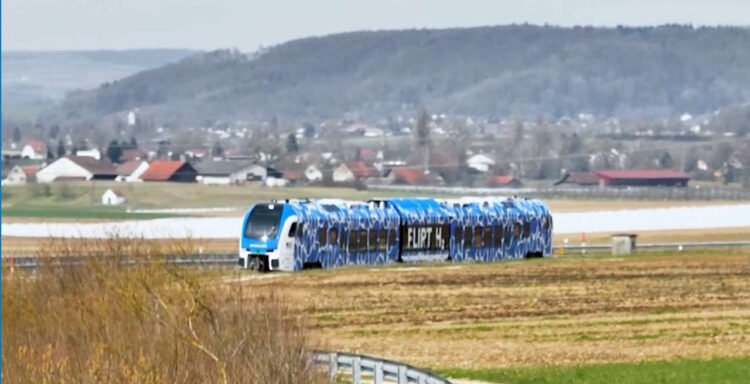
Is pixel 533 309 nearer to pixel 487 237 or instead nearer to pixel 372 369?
pixel 487 237

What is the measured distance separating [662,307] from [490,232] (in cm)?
2717

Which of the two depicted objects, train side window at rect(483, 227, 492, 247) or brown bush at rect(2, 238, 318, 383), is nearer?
brown bush at rect(2, 238, 318, 383)

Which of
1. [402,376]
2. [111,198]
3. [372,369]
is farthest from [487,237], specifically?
[111,198]

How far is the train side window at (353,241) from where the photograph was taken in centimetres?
8642

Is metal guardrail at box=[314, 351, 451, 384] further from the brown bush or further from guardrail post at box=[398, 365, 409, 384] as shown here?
the brown bush

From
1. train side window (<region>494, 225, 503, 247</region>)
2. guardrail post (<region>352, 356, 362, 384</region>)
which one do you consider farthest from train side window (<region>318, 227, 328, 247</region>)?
guardrail post (<region>352, 356, 362, 384</region>)

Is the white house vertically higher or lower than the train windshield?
lower

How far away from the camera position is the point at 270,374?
3591cm

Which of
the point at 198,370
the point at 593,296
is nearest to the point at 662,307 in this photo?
the point at 593,296

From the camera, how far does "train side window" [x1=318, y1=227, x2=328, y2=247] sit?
277 ft

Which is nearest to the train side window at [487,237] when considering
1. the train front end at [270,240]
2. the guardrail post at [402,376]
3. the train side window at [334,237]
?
the train side window at [334,237]

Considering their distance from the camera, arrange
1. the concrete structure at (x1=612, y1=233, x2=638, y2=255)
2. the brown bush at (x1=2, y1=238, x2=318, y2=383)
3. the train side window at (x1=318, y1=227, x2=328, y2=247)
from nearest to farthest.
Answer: the brown bush at (x1=2, y1=238, x2=318, y2=383) → the train side window at (x1=318, y1=227, x2=328, y2=247) → the concrete structure at (x1=612, y1=233, x2=638, y2=255)

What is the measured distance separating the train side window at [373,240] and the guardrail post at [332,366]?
1809 inches

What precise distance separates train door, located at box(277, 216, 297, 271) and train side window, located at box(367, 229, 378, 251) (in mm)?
4625
